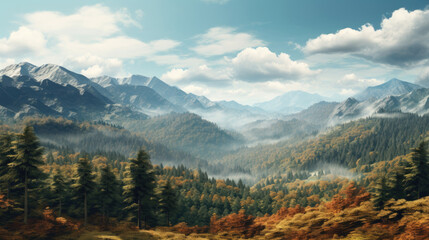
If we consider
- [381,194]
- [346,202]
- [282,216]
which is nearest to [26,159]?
[282,216]

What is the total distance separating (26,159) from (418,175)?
70.0 meters

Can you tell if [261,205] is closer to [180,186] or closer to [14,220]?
[180,186]

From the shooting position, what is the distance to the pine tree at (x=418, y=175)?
50125 millimetres

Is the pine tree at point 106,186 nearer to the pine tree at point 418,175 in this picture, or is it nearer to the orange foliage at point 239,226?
the orange foliage at point 239,226

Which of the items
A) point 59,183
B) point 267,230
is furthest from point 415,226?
point 59,183

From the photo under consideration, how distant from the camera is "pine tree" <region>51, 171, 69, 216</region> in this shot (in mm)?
57344

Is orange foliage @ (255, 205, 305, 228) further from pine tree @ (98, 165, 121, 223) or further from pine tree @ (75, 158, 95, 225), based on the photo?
pine tree @ (98, 165, 121, 223)

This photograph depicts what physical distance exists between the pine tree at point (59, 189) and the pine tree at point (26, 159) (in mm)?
17764

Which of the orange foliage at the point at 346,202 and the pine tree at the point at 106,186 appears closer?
the orange foliage at the point at 346,202

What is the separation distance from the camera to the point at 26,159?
129 ft

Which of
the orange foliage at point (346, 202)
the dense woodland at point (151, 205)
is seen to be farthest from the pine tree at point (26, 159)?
the orange foliage at point (346, 202)

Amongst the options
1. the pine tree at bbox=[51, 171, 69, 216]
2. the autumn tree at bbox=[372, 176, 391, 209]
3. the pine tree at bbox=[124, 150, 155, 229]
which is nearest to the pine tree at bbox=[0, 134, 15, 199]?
the pine tree at bbox=[51, 171, 69, 216]

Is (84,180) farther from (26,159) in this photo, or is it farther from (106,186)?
(26,159)

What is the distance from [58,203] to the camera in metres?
60.9
